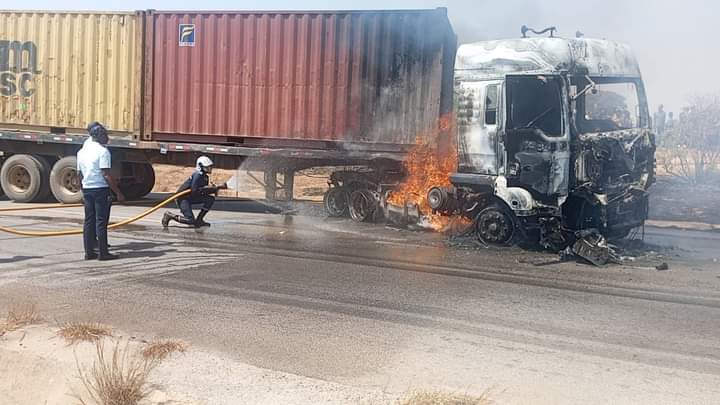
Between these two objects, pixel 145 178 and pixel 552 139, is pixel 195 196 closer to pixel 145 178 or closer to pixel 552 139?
pixel 145 178

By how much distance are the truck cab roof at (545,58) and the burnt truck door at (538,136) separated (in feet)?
0.57

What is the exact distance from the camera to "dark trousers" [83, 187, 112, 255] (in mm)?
8406

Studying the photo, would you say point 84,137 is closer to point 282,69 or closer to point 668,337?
point 282,69

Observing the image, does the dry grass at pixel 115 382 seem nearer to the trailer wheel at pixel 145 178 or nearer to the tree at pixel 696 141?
the trailer wheel at pixel 145 178

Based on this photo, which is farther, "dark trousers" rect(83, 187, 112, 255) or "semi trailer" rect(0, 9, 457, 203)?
"semi trailer" rect(0, 9, 457, 203)

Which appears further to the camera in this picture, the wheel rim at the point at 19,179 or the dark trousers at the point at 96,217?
the wheel rim at the point at 19,179

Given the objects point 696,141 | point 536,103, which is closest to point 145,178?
point 536,103

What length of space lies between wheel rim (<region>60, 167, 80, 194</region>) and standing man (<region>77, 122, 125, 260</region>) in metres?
6.28

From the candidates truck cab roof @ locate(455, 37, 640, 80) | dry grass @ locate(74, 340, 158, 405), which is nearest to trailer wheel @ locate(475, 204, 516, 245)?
truck cab roof @ locate(455, 37, 640, 80)

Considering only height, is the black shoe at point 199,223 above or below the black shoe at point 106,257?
above

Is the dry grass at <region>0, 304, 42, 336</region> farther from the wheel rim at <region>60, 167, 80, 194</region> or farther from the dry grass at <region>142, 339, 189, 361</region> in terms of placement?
the wheel rim at <region>60, 167, 80, 194</region>

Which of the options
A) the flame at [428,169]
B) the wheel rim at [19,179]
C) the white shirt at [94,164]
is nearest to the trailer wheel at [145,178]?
the wheel rim at [19,179]

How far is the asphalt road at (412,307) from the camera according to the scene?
4832mm

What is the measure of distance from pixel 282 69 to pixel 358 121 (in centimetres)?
165
